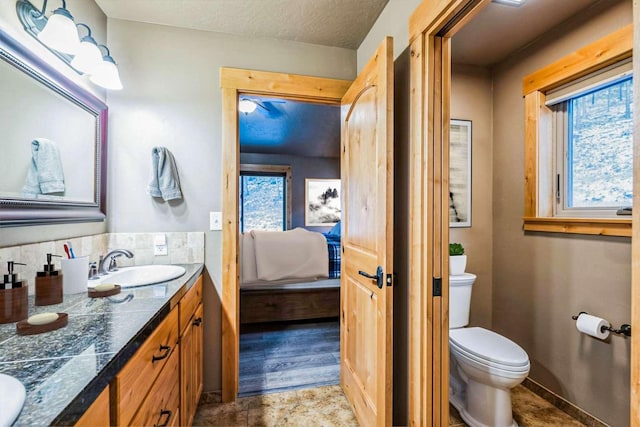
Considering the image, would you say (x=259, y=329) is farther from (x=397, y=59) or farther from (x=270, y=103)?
(x=397, y=59)

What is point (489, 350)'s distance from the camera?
1691 mm

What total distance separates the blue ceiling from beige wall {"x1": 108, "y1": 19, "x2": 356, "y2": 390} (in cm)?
88

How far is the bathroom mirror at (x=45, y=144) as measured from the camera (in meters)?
1.14

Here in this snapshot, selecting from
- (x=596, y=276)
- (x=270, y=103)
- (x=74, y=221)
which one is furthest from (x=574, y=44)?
(x=74, y=221)

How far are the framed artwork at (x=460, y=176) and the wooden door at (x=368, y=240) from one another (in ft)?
2.90

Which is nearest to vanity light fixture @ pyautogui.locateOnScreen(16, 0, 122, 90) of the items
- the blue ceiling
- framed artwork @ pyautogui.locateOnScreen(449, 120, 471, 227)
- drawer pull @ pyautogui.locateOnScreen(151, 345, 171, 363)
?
drawer pull @ pyautogui.locateOnScreen(151, 345, 171, 363)

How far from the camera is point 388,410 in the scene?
135cm

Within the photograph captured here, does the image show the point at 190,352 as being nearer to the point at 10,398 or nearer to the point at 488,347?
the point at 10,398

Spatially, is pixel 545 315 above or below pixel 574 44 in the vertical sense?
below

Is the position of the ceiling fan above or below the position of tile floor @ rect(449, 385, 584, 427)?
above

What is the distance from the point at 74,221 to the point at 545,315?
282cm

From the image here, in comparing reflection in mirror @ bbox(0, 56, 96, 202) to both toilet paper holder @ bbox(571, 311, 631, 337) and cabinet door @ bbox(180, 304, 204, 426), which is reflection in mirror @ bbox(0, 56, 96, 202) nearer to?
cabinet door @ bbox(180, 304, 204, 426)

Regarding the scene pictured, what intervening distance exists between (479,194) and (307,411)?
195cm

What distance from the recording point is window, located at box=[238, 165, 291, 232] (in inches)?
244
